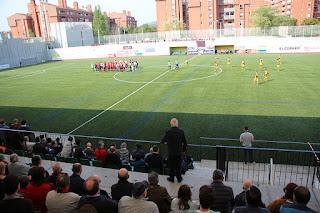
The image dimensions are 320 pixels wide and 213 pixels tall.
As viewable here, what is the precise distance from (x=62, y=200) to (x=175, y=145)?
3140mm

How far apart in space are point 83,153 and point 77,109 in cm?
1045

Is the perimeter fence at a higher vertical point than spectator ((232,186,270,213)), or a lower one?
lower

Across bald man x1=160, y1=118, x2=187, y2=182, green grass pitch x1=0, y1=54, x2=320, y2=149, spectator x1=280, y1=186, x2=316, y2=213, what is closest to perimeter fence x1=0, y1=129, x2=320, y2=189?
bald man x1=160, y1=118, x2=187, y2=182

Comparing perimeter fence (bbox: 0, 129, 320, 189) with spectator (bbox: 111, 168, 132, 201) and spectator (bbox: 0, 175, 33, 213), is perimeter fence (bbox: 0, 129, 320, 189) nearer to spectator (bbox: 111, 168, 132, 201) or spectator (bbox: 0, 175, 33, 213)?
spectator (bbox: 111, 168, 132, 201)

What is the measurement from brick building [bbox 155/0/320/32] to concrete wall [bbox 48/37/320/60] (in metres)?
33.1

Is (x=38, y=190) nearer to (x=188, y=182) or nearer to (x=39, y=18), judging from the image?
Answer: (x=188, y=182)

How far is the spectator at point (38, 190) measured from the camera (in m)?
4.91

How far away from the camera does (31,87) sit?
93.7 feet

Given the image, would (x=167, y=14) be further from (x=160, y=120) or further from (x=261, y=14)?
(x=160, y=120)

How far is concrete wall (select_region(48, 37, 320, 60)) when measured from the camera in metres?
47.4

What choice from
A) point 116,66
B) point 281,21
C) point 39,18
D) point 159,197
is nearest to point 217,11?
point 281,21

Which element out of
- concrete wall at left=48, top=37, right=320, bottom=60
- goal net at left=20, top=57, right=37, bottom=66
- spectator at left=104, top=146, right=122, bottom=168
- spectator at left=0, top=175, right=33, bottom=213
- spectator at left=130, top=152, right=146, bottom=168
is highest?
concrete wall at left=48, top=37, right=320, bottom=60

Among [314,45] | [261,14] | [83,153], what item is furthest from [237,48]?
[83,153]

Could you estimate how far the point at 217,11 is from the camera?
87812 millimetres
